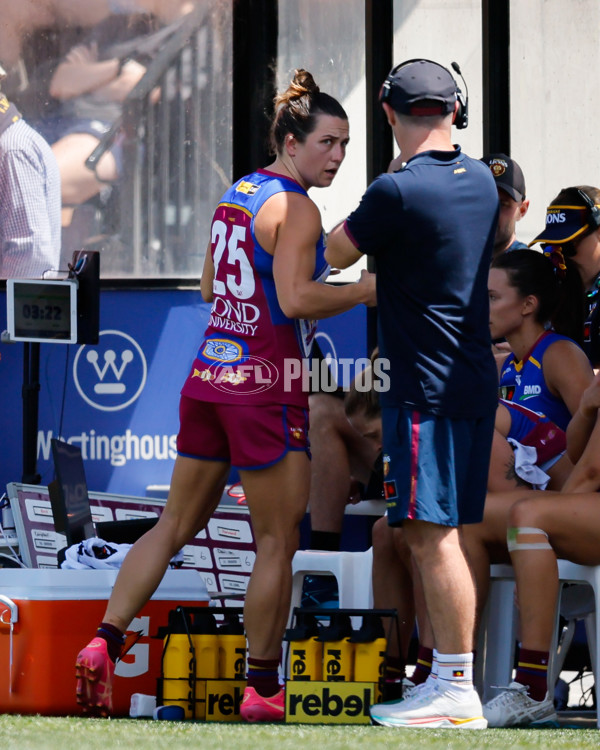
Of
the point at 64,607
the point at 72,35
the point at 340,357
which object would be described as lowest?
the point at 64,607

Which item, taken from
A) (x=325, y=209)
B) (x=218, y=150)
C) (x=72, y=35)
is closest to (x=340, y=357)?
(x=325, y=209)

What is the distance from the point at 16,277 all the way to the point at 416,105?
2.83m

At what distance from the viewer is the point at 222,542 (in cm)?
531

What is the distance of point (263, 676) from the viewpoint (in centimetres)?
359

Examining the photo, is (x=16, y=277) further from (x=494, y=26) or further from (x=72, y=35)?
(x=494, y=26)

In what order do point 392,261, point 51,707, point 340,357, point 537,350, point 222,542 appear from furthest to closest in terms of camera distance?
point 340,357
point 222,542
point 537,350
point 51,707
point 392,261

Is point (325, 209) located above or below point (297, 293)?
above

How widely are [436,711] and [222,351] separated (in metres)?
1.11

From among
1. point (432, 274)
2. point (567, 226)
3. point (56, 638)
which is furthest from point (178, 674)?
point (567, 226)

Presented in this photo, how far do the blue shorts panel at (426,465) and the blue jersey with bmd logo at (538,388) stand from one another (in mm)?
703

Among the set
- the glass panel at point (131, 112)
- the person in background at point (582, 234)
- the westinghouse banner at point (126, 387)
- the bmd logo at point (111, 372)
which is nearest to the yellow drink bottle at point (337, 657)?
the person in background at point (582, 234)

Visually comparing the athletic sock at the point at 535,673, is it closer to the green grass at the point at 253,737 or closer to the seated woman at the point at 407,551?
the green grass at the point at 253,737

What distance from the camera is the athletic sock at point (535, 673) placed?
3.48 metres

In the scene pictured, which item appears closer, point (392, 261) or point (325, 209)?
point (392, 261)
